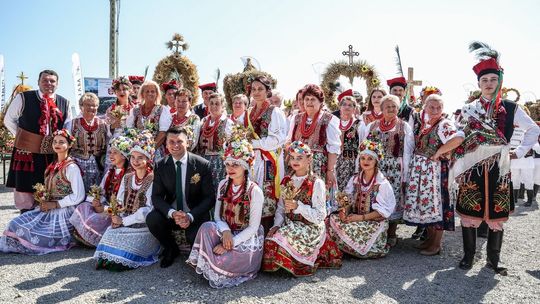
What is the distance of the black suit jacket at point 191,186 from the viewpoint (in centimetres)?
431

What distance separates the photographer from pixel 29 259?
442 centimetres

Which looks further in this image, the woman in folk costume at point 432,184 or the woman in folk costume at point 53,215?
the woman in folk costume at point 432,184

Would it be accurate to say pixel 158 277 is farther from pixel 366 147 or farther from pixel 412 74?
pixel 412 74

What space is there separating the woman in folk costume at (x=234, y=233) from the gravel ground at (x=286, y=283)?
147 millimetres

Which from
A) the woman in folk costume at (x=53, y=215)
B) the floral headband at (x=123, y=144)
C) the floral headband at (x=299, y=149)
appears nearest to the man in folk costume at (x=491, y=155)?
the floral headband at (x=299, y=149)

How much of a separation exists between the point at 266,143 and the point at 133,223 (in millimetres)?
1682

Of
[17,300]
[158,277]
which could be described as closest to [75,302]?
[17,300]

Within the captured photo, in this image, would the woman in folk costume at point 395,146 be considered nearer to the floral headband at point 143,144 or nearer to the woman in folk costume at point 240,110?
the woman in folk costume at point 240,110

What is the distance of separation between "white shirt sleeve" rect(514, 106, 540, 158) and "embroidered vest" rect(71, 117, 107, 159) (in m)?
5.03

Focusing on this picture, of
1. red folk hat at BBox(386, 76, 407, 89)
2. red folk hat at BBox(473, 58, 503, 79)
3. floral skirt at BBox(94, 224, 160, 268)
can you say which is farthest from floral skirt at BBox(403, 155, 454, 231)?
floral skirt at BBox(94, 224, 160, 268)

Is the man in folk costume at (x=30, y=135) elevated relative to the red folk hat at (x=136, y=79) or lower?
lower

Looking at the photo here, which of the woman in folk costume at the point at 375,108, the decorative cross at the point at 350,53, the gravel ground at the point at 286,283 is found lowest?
the gravel ground at the point at 286,283

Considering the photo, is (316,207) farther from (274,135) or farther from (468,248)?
(468,248)

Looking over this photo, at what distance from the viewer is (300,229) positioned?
13.4 ft
